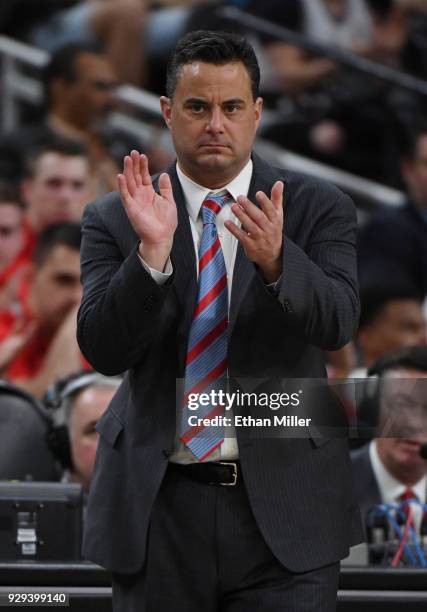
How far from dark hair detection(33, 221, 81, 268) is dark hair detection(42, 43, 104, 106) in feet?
3.90

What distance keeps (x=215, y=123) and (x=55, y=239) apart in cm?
336

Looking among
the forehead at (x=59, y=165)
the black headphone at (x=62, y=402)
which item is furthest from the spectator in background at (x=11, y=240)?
the black headphone at (x=62, y=402)

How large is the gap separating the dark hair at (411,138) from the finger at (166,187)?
14.0ft

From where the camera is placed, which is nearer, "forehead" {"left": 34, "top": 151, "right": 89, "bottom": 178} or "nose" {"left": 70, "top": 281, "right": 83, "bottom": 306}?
"nose" {"left": 70, "top": 281, "right": 83, "bottom": 306}

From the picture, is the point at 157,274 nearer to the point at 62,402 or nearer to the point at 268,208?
the point at 268,208

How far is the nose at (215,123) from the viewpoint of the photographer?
2152 mm

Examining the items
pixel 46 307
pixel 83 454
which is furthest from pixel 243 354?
pixel 46 307

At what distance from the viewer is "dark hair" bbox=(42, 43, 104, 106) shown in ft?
21.0

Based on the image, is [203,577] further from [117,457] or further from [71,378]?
[71,378]

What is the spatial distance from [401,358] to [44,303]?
187 cm

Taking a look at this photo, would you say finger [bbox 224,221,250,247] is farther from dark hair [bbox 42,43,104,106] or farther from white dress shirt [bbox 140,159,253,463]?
dark hair [bbox 42,43,104,106]

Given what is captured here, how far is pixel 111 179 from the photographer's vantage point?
620 cm

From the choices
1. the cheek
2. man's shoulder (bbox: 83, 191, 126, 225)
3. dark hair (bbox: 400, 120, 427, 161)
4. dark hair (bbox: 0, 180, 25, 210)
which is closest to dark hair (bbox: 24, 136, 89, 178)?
dark hair (bbox: 0, 180, 25, 210)

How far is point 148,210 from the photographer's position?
2.14 meters
